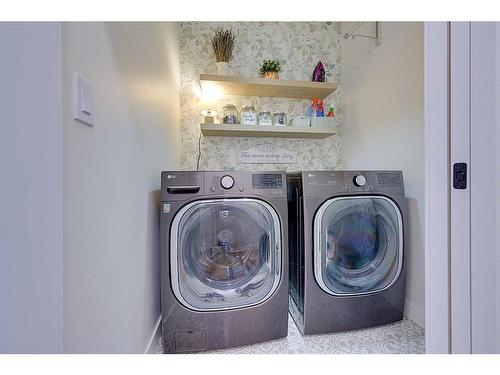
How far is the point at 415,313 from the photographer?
1.38 m

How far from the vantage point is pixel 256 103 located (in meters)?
2.06

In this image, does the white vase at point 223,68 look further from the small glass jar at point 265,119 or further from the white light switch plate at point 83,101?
the white light switch plate at point 83,101

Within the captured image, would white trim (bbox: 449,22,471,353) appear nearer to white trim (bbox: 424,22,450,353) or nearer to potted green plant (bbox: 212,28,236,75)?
white trim (bbox: 424,22,450,353)

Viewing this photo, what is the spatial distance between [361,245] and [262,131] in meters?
1.15

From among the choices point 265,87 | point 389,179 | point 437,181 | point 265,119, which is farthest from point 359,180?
point 265,87

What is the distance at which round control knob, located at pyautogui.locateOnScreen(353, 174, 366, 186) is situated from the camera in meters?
1.30

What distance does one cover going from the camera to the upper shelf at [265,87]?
1767mm

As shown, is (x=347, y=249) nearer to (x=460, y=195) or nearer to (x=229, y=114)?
(x=460, y=195)

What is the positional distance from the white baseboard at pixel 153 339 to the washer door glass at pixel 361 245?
0.99 m

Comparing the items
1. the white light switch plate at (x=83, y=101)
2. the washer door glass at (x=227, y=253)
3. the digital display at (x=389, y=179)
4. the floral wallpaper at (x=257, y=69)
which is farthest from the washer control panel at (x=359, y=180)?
the white light switch plate at (x=83, y=101)
